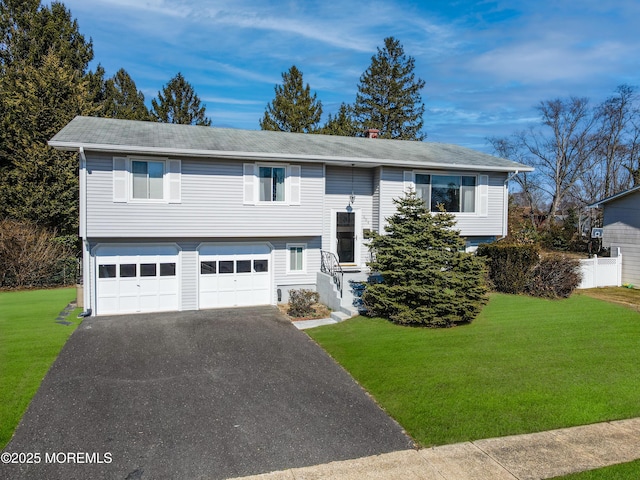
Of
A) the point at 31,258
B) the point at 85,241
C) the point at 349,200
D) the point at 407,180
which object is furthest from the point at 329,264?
the point at 31,258

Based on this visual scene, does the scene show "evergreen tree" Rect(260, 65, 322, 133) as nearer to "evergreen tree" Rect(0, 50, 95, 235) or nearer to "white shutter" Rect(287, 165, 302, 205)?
"evergreen tree" Rect(0, 50, 95, 235)

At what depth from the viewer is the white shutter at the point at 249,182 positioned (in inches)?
605

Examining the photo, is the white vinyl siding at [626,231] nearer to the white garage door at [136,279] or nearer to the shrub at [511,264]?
the shrub at [511,264]

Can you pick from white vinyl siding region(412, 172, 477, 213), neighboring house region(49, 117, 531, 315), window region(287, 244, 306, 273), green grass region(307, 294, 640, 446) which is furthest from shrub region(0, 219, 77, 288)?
white vinyl siding region(412, 172, 477, 213)

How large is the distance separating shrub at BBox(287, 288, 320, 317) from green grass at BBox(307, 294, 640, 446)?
180 centimetres

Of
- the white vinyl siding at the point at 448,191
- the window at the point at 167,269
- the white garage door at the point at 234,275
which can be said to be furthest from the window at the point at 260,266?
the white vinyl siding at the point at 448,191

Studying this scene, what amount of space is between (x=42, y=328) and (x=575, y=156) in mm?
41585

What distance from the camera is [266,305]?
1627 centimetres

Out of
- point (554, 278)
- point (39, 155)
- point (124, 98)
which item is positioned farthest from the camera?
point (124, 98)

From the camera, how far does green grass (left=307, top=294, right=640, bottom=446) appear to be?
7289 mm

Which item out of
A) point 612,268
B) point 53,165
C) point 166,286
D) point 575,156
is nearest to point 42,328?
point 166,286

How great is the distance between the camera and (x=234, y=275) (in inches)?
632

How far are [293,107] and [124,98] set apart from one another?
12.9 meters

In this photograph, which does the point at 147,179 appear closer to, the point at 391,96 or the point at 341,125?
the point at 341,125
